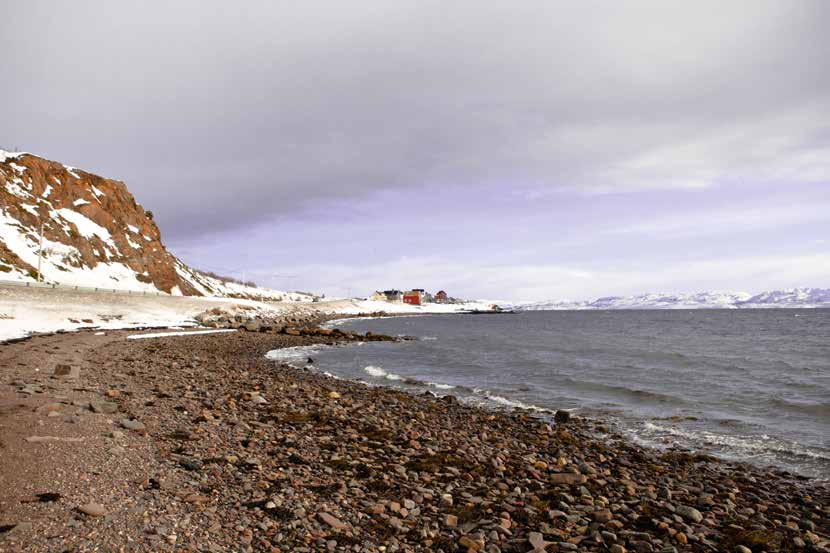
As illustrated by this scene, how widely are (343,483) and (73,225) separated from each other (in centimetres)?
9082

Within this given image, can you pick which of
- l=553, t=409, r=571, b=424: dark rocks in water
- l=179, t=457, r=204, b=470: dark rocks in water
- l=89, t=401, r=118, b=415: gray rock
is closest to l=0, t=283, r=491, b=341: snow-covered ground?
l=89, t=401, r=118, b=415: gray rock

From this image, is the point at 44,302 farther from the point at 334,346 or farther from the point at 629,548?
the point at 629,548

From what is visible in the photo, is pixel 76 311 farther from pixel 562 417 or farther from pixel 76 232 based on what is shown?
pixel 562 417

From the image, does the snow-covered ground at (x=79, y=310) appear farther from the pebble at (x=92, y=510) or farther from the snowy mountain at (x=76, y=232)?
the pebble at (x=92, y=510)

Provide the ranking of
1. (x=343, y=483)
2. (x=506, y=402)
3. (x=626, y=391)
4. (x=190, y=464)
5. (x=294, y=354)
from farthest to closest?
(x=294, y=354) → (x=626, y=391) → (x=506, y=402) → (x=343, y=483) → (x=190, y=464)

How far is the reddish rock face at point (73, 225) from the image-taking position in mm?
68938

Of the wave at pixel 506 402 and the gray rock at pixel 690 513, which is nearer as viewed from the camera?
the gray rock at pixel 690 513

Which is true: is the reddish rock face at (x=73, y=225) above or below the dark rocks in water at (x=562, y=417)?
above

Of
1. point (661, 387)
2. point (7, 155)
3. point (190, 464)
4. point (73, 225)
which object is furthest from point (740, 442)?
point (7, 155)

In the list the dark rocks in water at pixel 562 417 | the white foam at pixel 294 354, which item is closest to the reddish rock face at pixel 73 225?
the white foam at pixel 294 354

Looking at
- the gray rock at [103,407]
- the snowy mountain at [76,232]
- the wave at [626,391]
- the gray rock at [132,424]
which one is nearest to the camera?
the gray rock at [132,424]

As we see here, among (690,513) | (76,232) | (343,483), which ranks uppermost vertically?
(76,232)

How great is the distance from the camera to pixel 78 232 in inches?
3103

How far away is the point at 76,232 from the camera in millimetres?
78188
